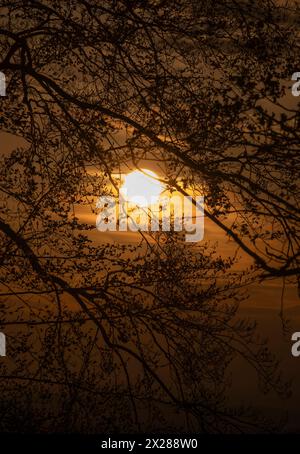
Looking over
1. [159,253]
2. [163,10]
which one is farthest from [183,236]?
[163,10]

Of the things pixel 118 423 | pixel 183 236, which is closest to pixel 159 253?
pixel 183 236

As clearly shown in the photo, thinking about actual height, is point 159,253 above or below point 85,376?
above

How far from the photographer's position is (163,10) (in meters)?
6.38

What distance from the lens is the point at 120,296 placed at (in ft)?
23.2

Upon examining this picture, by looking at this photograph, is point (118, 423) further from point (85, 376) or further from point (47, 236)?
point (47, 236)

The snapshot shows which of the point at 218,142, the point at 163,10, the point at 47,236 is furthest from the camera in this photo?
the point at 47,236

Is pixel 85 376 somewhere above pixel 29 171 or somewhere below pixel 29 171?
below

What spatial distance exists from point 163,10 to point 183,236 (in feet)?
6.97

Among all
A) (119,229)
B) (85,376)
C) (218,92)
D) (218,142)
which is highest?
(218,92)

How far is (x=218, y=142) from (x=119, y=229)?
4.43 ft

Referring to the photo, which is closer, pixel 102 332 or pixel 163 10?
pixel 163 10

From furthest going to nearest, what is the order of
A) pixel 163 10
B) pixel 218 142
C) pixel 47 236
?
pixel 47 236 → pixel 163 10 → pixel 218 142

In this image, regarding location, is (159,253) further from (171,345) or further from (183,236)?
(171,345)

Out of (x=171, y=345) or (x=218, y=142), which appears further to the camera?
(x=171, y=345)
